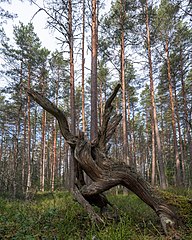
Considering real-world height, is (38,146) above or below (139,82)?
below

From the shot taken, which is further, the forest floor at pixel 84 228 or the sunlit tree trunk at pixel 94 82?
the sunlit tree trunk at pixel 94 82

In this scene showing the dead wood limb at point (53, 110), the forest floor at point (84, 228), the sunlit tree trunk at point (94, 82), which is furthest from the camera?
the sunlit tree trunk at point (94, 82)

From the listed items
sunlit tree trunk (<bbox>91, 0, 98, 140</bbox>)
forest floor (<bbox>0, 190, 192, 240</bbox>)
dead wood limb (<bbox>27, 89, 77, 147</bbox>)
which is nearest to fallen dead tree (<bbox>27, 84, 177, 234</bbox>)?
dead wood limb (<bbox>27, 89, 77, 147</bbox>)

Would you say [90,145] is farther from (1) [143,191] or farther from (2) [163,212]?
(2) [163,212]

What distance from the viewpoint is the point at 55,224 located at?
4023 mm

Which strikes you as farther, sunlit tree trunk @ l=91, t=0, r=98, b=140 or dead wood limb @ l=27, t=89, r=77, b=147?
sunlit tree trunk @ l=91, t=0, r=98, b=140

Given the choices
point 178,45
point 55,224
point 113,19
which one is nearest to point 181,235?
point 55,224

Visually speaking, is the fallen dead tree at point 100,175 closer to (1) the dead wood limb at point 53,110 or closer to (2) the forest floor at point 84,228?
(1) the dead wood limb at point 53,110

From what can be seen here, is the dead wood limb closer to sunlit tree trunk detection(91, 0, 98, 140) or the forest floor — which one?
the forest floor

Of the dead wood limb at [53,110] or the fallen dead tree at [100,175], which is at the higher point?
the dead wood limb at [53,110]

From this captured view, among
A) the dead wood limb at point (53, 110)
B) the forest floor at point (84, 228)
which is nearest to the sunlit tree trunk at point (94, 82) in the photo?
the dead wood limb at point (53, 110)

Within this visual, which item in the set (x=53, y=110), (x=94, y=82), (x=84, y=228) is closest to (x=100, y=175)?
(x=84, y=228)

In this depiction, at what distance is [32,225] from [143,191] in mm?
2385

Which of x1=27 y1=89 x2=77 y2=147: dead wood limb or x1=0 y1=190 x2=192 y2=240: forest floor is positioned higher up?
x1=27 y1=89 x2=77 y2=147: dead wood limb
